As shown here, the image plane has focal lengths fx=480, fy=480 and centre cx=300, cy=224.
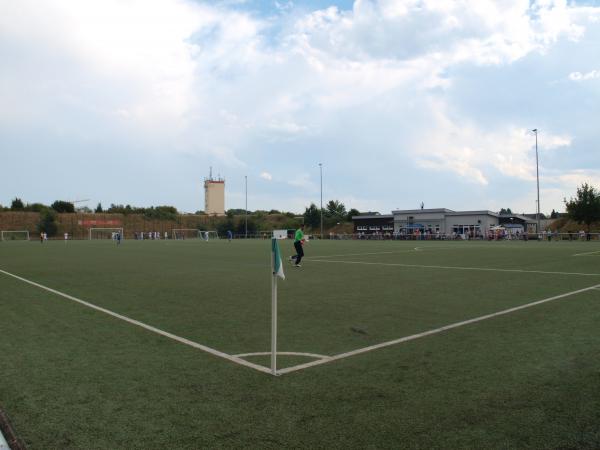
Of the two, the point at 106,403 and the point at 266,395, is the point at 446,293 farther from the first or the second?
the point at 106,403

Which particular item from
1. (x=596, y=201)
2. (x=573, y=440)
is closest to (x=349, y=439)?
(x=573, y=440)

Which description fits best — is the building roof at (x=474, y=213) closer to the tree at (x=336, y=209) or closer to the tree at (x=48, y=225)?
the tree at (x=336, y=209)

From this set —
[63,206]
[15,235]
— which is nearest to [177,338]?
[15,235]

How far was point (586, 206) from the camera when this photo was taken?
207ft

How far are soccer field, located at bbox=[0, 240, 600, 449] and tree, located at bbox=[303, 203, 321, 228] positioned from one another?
322 feet

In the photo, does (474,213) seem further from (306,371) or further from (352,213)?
(306,371)

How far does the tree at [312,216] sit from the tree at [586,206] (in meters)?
54.8

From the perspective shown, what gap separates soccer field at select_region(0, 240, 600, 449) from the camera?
12.4 feet

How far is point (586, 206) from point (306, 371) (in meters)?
69.1

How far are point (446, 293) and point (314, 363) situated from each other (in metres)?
6.79

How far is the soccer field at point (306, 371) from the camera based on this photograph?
12.4 feet

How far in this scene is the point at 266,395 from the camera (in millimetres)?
4570

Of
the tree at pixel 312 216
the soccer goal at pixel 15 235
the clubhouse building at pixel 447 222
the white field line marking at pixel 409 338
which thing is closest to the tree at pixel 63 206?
the soccer goal at pixel 15 235

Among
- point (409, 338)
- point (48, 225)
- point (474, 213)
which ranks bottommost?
point (409, 338)
